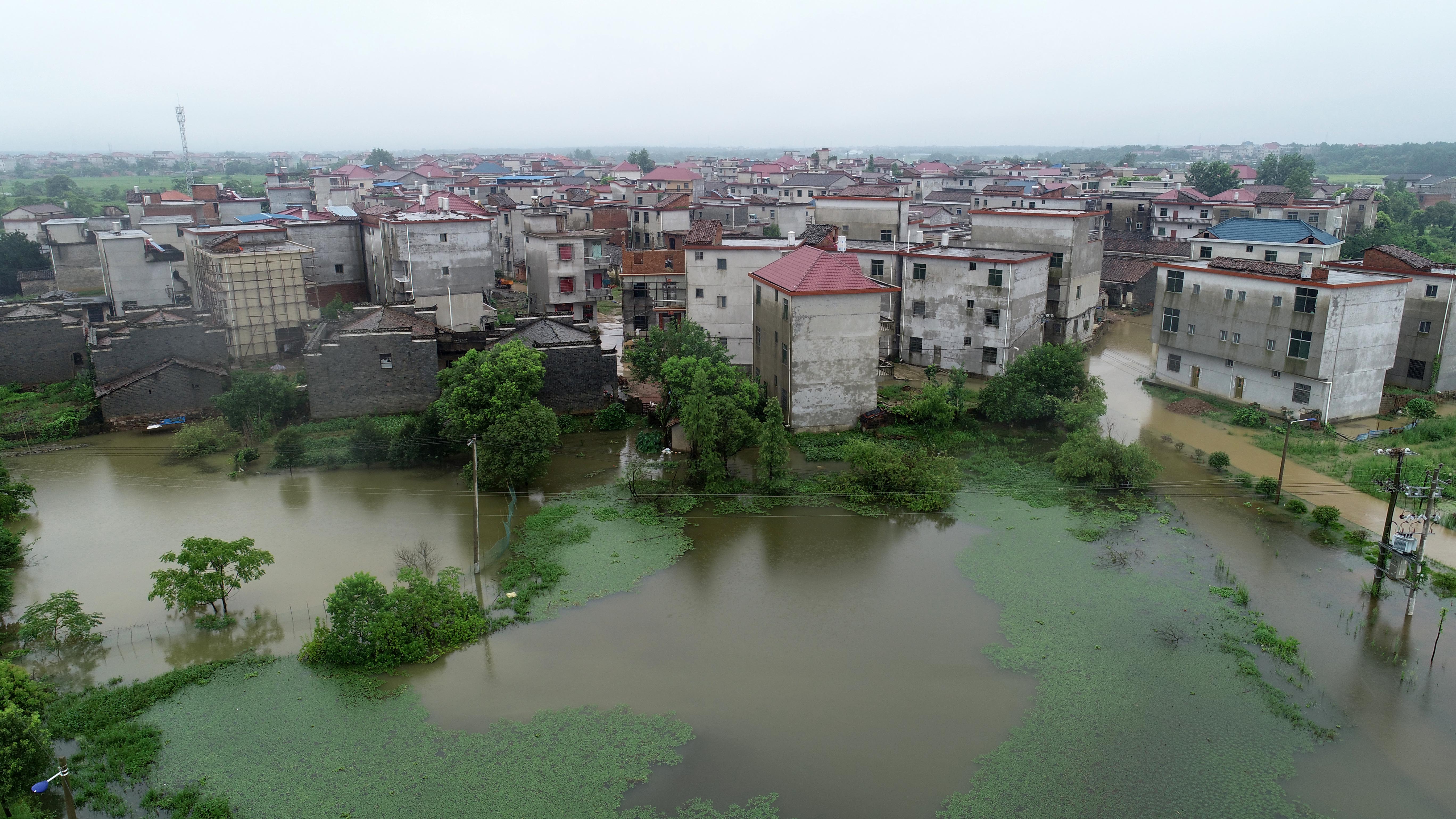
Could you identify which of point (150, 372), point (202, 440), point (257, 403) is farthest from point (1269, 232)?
point (150, 372)

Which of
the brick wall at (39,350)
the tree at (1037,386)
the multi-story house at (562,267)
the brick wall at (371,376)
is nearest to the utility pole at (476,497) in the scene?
the brick wall at (371,376)

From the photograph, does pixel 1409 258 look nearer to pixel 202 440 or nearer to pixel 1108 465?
pixel 1108 465

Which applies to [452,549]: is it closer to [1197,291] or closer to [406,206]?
[1197,291]

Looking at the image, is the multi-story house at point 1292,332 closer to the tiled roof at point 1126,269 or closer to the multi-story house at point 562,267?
the tiled roof at point 1126,269

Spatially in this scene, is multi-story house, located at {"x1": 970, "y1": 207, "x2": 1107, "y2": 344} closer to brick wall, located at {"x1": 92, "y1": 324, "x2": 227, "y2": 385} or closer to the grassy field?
brick wall, located at {"x1": 92, "y1": 324, "x2": 227, "y2": 385}

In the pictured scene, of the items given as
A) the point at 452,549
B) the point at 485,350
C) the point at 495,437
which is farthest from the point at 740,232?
the point at 452,549

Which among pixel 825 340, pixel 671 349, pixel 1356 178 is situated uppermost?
pixel 1356 178

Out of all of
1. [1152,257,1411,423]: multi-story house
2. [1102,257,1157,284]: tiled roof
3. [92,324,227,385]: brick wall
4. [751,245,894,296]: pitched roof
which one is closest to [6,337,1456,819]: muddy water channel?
[1152,257,1411,423]: multi-story house
